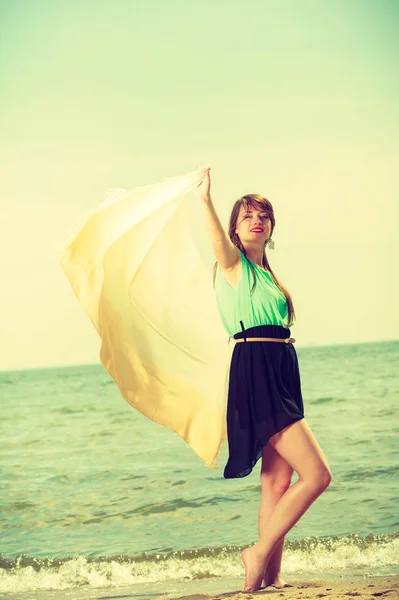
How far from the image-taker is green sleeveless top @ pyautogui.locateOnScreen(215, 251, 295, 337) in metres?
3.32

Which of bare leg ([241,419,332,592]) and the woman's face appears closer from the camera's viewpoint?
bare leg ([241,419,332,592])

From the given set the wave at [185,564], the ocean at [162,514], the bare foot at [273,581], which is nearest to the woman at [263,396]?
the bare foot at [273,581]

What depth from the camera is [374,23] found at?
11.8m

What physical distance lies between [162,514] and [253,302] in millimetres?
3821

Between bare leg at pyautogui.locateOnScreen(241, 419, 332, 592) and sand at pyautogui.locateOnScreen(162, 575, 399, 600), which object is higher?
bare leg at pyautogui.locateOnScreen(241, 419, 332, 592)

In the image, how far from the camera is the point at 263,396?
3.24 meters

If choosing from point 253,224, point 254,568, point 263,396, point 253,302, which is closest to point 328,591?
point 254,568

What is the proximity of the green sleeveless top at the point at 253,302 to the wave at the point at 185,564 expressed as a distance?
1710 mm

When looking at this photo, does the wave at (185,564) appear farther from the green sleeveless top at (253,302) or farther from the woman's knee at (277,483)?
the green sleeveless top at (253,302)

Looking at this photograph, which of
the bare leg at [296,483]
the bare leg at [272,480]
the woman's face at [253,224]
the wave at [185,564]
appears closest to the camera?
the bare leg at [296,483]

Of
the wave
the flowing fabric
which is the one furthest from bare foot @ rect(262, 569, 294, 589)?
the wave

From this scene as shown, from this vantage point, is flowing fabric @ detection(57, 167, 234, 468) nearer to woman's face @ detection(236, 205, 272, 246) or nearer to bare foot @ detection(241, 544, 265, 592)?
woman's face @ detection(236, 205, 272, 246)

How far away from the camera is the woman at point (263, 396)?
319cm

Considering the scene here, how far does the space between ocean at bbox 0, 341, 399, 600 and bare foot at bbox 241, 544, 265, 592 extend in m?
0.50
